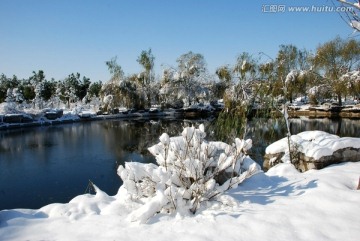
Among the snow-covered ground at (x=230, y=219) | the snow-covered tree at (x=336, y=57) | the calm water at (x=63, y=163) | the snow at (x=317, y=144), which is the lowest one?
the calm water at (x=63, y=163)

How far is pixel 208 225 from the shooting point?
10.1ft

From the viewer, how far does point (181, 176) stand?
3.95 meters

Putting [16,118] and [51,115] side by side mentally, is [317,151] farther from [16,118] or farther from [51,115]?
[51,115]

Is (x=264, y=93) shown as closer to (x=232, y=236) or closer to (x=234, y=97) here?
(x=234, y=97)

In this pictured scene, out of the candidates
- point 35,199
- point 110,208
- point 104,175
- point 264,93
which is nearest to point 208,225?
point 110,208

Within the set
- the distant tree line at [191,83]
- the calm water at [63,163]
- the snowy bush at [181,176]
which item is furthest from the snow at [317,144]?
the distant tree line at [191,83]

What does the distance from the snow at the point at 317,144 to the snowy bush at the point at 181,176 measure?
2.23m

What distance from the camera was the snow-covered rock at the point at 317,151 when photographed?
233 inches

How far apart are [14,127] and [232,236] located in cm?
2640

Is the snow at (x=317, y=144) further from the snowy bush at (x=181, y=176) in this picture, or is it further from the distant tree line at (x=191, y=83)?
the distant tree line at (x=191, y=83)

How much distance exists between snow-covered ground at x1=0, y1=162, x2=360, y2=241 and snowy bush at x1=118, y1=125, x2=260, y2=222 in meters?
0.13

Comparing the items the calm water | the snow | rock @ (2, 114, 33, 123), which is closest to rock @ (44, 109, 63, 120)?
rock @ (2, 114, 33, 123)

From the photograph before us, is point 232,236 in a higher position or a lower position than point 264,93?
lower

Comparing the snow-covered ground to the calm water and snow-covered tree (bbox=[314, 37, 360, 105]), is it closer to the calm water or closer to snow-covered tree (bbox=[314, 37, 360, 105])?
the calm water
